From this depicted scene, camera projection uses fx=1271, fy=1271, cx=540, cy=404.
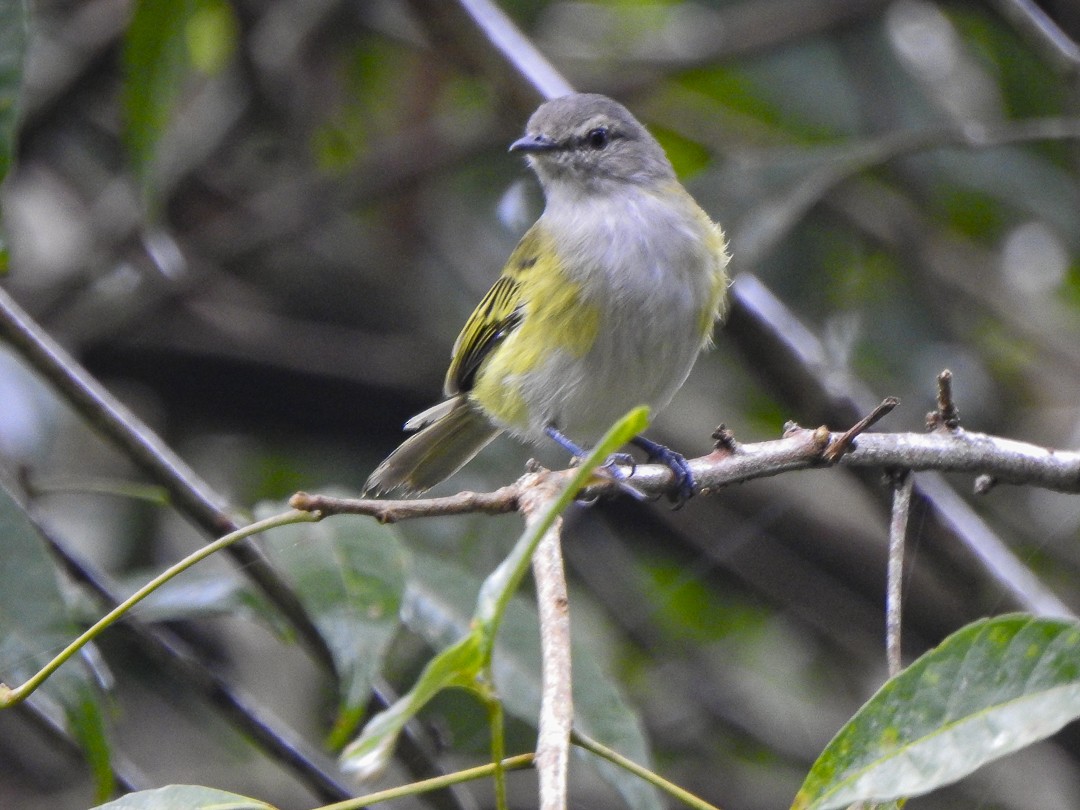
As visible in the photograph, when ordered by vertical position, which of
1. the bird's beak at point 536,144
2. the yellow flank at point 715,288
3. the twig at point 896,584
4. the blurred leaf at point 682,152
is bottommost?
the twig at point 896,584

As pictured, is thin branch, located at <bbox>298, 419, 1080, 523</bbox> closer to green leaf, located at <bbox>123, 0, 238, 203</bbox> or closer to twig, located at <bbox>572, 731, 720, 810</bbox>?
twig, located at <bbox>572, 731, 720, 810</bbox>

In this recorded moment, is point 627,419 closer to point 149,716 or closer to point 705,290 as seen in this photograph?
point 705,290

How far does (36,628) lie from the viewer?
2367 mm

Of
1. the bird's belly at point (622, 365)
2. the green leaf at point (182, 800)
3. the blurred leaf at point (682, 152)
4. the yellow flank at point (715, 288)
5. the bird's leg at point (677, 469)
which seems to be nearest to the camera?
the green leaf at point (182, 800)

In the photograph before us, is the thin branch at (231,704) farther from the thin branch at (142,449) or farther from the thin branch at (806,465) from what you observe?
the thin branch at (806,465)

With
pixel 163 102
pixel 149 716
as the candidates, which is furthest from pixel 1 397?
pixel 149 716

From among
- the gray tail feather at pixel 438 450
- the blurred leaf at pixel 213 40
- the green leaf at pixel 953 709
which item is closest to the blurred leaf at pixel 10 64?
the gray tail feather at pixel 438 450

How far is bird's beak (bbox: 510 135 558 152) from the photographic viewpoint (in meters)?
3.75

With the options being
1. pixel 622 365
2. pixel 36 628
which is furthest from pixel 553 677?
pixel 622 365

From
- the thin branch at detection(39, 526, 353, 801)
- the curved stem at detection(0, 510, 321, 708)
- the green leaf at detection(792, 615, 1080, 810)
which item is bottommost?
the thin branch at detection(39, 526, 353, 801)

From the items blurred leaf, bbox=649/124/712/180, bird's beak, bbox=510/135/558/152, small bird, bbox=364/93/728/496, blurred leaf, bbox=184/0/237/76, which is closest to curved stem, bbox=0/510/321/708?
small bird, bbox=364/93/728/496

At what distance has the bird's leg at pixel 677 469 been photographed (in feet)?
7.25

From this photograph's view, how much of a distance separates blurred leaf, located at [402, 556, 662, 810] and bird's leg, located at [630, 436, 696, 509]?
1.56 feet

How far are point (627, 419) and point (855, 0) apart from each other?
4.39 m
